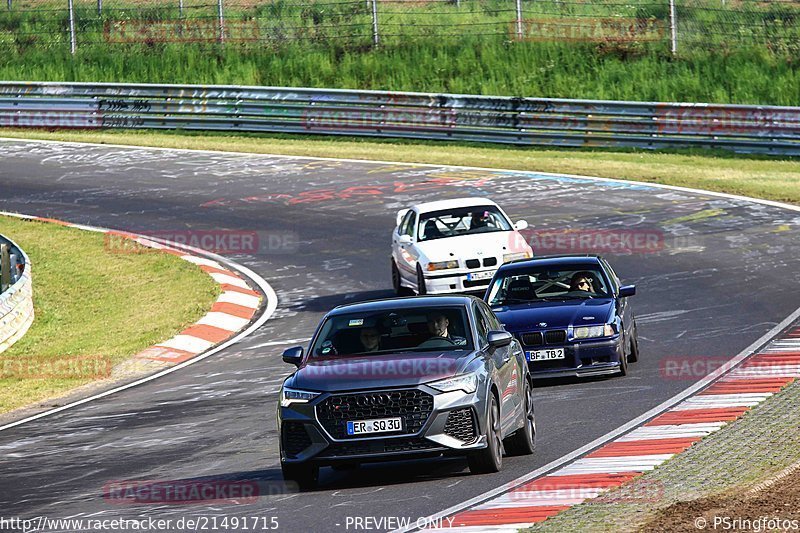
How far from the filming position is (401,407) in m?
10.7

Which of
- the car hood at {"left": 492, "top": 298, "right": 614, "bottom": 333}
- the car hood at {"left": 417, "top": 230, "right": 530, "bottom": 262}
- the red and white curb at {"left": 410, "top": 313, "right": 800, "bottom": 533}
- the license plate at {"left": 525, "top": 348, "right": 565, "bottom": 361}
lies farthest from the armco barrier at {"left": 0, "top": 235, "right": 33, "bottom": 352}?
the red and white curb at {"left": 410, "top": 313, "right": 800, "bottom": 533}

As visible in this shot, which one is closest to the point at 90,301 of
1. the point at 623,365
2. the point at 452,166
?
the point at 623,365

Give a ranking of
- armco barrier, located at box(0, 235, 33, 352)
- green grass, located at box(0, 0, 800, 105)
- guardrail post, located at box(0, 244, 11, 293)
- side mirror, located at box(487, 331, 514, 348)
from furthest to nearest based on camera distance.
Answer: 1. green grass, located at box(0, 0, 800, 105)
2. guardrail post, located at box(0, 244, 11, 293)
3. armco barrier, located at box(0, 235, 33, 352)
4. side mirror, located at box(487, 331, 514, 348)

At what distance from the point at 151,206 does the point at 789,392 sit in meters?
19.0

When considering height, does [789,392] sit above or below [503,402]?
below

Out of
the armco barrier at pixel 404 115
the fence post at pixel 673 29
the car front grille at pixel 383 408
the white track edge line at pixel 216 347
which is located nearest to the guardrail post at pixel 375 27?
the armco barrier at pixel 404 115

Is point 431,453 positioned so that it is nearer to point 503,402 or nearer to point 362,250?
point 503,402

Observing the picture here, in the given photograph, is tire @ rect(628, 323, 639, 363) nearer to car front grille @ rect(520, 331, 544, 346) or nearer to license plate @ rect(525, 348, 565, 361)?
license plate @ rect(525, 348, 565, 361)

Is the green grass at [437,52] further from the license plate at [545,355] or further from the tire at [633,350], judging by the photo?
the license plate at [545,355]

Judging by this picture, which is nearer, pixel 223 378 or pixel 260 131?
pixel 223 378

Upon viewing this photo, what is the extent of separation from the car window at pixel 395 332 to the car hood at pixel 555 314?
4.20 m

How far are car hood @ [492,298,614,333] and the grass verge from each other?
12.5 m

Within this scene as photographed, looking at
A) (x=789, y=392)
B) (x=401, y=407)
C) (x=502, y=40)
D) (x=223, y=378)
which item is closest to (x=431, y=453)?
(x=401, y=407)

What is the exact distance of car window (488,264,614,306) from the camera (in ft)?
56.1
